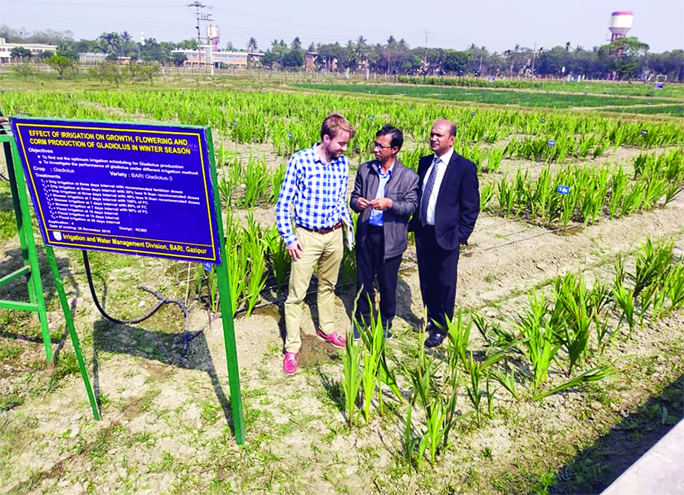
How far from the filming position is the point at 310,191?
8.05ft

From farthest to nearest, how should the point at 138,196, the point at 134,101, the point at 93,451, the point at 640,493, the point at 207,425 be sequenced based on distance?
the point at 134,101 → the point at 207,425 → the point at 93,451 → the point at 138,196 → the point at 640,493

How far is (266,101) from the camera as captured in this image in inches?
602

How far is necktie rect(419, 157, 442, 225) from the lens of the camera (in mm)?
2703

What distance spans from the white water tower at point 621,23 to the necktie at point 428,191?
117 metres

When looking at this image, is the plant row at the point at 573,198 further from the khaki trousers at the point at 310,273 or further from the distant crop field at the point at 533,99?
the distant crop field at the point at 533,99

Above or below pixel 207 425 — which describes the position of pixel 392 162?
above

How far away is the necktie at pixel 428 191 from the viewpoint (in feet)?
8.87

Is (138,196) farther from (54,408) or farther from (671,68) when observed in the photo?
(671,68)

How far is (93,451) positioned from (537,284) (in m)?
3.35

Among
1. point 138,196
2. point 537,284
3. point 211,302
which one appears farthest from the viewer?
point 537,284

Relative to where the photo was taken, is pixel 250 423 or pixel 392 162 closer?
pixel 250 423

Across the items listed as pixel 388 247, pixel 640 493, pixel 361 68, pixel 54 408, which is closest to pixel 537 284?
pixel 388 247

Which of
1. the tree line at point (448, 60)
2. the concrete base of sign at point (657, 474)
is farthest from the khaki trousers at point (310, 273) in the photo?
the tree line at point (448, 60)

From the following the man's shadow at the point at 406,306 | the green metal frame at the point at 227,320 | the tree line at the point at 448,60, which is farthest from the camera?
the tree line at the point at 448,60
